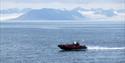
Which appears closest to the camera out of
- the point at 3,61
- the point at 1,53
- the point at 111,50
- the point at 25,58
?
the point at 3,61

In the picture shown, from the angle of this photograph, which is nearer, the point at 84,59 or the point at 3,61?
the point at 3,61

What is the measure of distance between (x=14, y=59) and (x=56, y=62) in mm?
10378

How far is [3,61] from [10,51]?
24.0 meters

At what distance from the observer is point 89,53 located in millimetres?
116812

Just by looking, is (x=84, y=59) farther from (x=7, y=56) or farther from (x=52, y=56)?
(x=7, y=56)

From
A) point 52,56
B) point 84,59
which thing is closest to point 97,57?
point 84,59

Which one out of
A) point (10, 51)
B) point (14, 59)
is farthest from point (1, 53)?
point (14, 59)

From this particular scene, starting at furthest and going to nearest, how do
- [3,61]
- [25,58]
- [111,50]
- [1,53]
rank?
[111,50] < [1,53] < [25,58] < [3,61]

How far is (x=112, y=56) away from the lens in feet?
356

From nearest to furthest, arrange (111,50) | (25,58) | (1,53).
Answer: (25,58)
(1,53)
(111,50)

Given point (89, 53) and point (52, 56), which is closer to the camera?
point (52, 56)

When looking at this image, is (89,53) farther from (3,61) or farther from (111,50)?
(3,61)

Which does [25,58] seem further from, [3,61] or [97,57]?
[97,57]

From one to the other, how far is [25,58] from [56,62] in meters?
9.75
